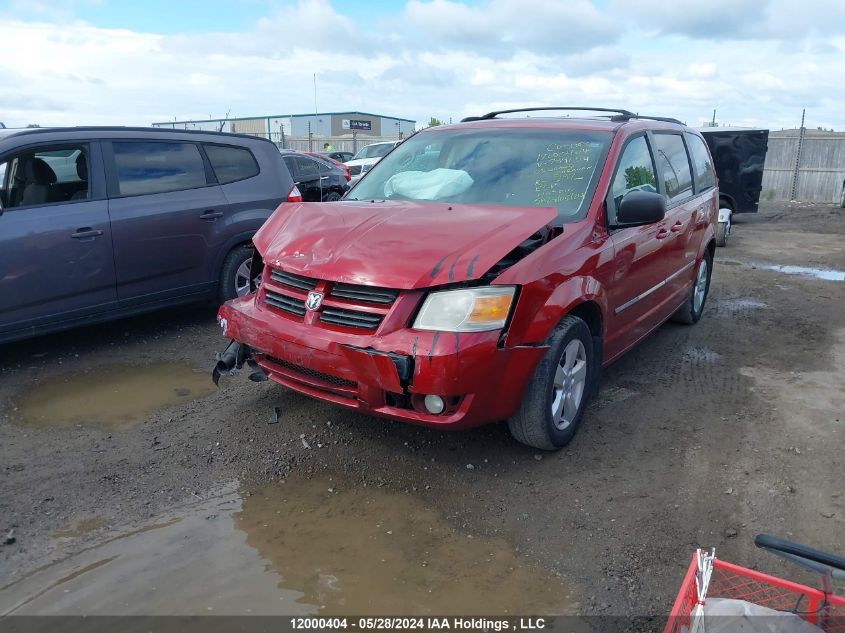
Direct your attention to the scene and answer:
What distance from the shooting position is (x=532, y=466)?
3670 millimetres

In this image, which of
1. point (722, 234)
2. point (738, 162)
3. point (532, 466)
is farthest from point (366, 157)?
point (532, 466)

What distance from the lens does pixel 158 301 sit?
5.66 m

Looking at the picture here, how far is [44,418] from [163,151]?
2.58 metres

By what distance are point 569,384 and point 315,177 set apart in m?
6.74

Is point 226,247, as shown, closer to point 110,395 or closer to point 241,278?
point 241,278

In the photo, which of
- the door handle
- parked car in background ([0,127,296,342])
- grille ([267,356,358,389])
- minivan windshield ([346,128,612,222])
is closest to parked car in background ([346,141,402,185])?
parked car in background ([0,127,296,342])

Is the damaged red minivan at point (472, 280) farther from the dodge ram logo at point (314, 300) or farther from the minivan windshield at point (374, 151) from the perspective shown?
the minivan windshield at point (374, 151)

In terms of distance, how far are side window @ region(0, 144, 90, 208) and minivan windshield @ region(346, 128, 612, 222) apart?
2.25m

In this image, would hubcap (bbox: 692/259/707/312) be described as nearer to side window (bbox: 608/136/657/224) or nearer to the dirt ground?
the dirt ground

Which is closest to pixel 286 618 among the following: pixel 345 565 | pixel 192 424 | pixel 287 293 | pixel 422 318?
pixel 345 565

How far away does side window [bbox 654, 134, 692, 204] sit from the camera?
5004 millimetres

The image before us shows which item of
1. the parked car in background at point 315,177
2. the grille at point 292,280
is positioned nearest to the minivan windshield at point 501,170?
the grille at point 292,280

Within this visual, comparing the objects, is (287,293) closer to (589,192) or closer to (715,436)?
(589,192)

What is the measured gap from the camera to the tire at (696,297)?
621 centimetres
